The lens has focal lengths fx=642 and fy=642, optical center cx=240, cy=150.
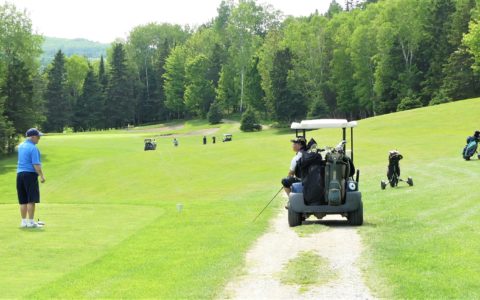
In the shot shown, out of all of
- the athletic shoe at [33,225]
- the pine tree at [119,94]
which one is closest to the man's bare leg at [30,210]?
the athletic shoe at [33,225]

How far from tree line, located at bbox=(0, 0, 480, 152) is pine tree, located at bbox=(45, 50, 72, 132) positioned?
0.19 metres

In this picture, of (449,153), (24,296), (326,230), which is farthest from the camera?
(449,153)

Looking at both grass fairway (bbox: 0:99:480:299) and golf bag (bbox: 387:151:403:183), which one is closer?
grass fairway (bbox: 0:99:480:299)

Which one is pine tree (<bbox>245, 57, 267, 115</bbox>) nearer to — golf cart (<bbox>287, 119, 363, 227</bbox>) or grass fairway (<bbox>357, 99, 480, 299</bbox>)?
grass fairway (<bbox>357, 99, 480, 299</bbox>)

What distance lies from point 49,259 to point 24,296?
8.56 ft

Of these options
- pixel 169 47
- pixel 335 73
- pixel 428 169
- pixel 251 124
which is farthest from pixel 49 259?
pixel 169 47

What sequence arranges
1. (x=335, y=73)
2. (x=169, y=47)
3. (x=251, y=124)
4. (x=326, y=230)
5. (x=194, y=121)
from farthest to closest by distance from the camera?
1. (x=169, y=47)
2. (x=194, y=121)
3. (x=335, y=73)
4. (x=251, y=124)
5. (x=326, y=230)

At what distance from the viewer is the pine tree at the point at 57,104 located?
378 ft

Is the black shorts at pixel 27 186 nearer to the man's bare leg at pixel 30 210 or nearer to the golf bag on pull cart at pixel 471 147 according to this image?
the man's bare leg at pixel 30 210

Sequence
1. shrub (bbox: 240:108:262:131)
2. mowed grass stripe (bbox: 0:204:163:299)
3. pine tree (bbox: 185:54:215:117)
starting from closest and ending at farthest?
mowed grass stripe (bbox: 0:204:163:299) → shrub (bbox: 240:108:262:131) → pine tree (bbox: 185:54:215:117)

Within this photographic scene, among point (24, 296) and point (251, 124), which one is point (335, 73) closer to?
point (251, 124)

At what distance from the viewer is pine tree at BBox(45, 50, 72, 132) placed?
11531cm

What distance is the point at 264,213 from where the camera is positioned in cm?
1878

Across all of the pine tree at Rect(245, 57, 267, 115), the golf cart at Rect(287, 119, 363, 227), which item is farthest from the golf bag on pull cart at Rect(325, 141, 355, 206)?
→ the pine tree at Rect(245, 57, 267, 115)
